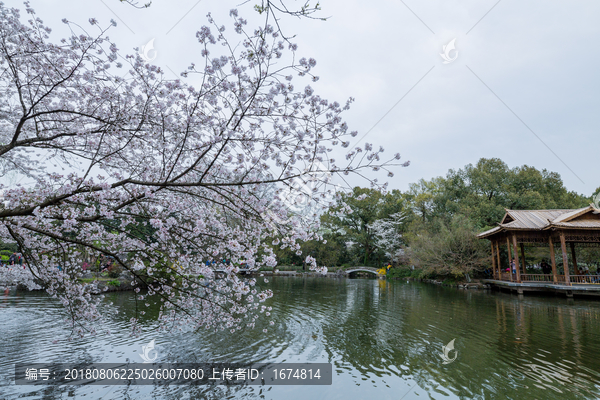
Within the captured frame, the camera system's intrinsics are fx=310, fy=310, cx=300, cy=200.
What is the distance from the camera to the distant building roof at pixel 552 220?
15.3 m

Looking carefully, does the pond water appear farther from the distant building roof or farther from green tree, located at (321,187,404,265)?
green tree, located at (321,187,404,265)

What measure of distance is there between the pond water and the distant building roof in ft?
18.7

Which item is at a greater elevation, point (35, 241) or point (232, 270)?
point (35, 241)

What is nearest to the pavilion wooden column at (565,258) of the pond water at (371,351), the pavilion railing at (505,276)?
the pavilion railing at (505,276)

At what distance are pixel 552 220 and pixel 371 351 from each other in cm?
1614

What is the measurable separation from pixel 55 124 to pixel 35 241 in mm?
1880

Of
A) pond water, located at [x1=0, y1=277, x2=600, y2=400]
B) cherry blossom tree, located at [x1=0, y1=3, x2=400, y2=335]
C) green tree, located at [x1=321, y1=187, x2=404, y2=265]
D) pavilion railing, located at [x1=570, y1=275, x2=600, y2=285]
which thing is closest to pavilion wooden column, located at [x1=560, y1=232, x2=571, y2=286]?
pavilion railing, located at [x1=570, y1=275, x2=600, y2=285]

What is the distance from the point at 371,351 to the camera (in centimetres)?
691

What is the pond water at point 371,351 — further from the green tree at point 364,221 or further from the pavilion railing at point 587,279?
the green tree at point 364,221

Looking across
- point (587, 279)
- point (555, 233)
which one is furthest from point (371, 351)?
point (587, 279)

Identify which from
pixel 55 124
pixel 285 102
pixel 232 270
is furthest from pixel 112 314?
pixel 285 102

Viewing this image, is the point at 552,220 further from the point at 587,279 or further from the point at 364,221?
the point at 364,221

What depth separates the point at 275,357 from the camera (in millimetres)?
6348

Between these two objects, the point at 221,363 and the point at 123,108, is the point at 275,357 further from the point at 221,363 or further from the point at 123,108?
the point at 123,108
